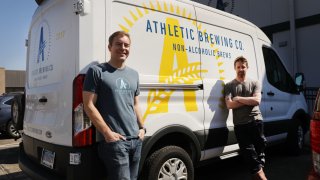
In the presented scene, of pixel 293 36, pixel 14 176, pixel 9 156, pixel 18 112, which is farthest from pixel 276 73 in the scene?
pixel 293 36

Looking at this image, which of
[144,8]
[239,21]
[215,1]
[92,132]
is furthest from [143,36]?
[215,1]

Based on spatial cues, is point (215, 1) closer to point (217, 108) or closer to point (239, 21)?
point (239, 21)

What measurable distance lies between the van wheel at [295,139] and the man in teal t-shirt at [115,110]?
3.93m

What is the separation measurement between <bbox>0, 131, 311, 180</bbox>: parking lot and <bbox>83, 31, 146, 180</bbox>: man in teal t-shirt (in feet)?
6.54

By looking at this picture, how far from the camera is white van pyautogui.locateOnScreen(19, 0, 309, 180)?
2975 mm

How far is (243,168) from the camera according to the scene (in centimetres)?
542

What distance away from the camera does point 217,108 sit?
13.7 feet

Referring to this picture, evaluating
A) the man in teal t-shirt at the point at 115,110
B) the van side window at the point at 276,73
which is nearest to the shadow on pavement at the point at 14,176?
the man in teal t-shirt at the point at 115,110

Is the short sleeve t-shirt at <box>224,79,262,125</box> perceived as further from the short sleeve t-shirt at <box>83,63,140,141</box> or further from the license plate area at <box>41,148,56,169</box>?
the license plate area at <box>41,148,56,169</box>

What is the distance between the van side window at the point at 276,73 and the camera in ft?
17.3

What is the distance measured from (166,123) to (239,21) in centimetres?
219

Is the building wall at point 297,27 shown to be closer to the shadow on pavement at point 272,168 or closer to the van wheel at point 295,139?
the van wheel at point 295,139

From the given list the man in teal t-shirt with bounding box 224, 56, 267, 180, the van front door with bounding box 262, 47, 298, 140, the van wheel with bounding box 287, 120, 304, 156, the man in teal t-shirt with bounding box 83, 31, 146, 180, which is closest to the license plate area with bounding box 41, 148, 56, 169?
the man in teal t-shirt with bounding box 83, 31, 146, 180

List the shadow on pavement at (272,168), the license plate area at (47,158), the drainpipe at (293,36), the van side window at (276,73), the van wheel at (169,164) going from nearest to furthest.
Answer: the license plate area at (47,158) < the van wheel at (169,164) < the shadow on pavement at (272,168) < the van side window at (276,73) < the drainpipe at (293,36)
